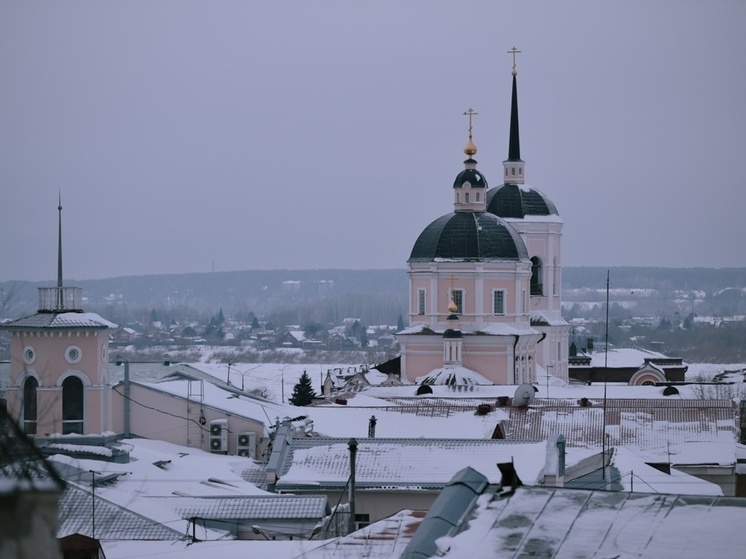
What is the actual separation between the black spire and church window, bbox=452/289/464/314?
12299 millimetres

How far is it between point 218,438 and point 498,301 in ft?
110

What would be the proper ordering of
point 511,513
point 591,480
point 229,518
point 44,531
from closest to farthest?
point 44,531
point 511,513
point 229,518
point 591,480

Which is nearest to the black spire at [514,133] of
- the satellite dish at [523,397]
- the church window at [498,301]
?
the church window at [498,301]

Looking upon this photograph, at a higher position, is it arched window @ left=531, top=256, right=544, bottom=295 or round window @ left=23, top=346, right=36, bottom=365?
arched window @ left=531, top=256, right=544, bottom=295

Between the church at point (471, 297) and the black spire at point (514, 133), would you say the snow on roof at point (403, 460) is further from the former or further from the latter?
the black spire at point (514, 133)

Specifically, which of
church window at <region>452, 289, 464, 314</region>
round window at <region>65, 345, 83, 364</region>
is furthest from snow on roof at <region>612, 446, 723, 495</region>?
church window at <region>452, 289, 464, 314</region>

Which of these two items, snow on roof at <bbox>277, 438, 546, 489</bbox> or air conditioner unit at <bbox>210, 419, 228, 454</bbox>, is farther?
air conditioner unit at <bbox>210, 419, 228, 454</bbox>

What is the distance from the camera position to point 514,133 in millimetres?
80062

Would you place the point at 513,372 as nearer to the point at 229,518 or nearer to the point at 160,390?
the point at 160,390

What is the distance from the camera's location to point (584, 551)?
974 cm

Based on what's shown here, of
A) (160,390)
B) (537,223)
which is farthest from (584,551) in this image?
(537,223)

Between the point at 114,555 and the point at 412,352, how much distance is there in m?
49.7

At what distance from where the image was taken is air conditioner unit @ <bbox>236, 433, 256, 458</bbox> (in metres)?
35.3

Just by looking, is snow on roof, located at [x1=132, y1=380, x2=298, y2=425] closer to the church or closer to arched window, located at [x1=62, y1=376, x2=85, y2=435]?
arched window, located at [x1=62, y1=376, x2=85, y2=435]
